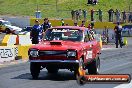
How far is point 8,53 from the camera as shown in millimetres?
20703

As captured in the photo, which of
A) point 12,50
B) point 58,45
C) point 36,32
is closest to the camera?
point 58,45

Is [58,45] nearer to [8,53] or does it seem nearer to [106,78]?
[106,78]

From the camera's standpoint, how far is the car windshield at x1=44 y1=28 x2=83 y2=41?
13727 millimetres

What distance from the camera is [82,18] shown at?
160 feet

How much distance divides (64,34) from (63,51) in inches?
52.2

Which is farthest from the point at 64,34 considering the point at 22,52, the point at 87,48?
the point at 22,52

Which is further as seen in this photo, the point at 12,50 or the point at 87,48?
the point at 12,50

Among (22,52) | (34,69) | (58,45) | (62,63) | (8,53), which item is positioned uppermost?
(58,45)

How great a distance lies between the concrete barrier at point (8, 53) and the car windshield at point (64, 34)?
21.7 feet

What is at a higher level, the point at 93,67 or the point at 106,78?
the point at 106,78

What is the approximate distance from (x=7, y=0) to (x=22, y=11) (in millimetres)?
7448

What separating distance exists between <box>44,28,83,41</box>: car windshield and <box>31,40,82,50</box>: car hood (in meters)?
0.36

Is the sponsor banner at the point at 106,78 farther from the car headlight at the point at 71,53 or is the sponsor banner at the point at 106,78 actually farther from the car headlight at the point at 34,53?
the car headlight at the point at 34,53

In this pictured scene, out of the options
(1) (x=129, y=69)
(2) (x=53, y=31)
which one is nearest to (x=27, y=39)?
(1) (x=129, y=69)
